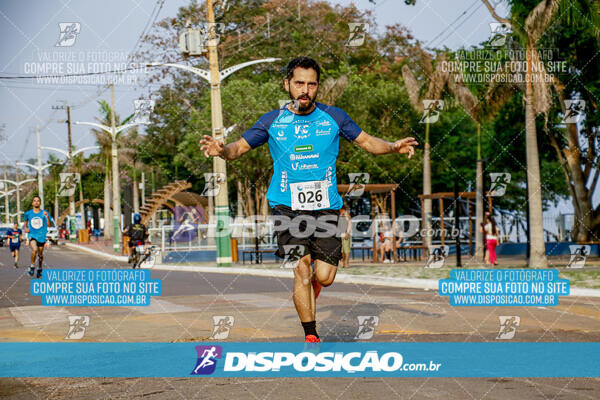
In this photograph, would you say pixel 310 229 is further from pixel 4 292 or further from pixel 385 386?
pixel 4 292

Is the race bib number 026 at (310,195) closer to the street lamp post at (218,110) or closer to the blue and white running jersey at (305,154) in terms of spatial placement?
the blue and white running jersey at (305,154)

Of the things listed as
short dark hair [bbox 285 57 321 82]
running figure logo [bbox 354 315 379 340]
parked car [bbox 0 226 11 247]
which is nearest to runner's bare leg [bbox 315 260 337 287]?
running figure logo [bbox 354 315 379 340]

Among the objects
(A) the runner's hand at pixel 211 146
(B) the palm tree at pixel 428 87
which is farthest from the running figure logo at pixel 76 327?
(B) the palm tree at pixel 428 87

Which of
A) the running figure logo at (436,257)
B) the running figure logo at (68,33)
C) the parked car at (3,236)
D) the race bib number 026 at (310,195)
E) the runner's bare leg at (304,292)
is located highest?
the running figure logo at (68,33)

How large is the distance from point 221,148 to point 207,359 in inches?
65.9

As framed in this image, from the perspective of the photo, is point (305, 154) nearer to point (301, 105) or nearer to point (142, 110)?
point (301, 105)

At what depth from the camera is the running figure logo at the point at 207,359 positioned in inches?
225

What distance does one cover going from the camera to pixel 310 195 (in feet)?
19.8

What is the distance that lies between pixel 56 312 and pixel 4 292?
196 inches

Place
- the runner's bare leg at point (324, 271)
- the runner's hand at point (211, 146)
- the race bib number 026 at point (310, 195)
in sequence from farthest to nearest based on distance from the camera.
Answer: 1. the runner's bare leg at point (324, 271)
2. the race bib number 026 at point (310, 195)
3. the runner's hand at point (211, 146)

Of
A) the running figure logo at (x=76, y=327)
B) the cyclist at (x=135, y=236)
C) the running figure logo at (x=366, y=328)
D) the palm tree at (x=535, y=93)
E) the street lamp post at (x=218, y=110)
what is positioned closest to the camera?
the running figure logo at (x=366, y=328)

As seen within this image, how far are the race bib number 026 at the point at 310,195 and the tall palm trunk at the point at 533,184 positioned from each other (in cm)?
1355

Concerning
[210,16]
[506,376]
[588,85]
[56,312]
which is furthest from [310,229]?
[588,85]

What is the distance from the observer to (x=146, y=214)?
37188mm
